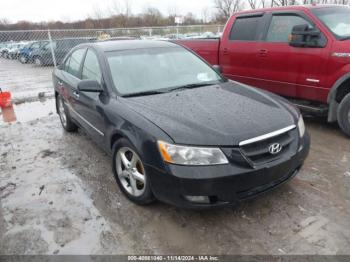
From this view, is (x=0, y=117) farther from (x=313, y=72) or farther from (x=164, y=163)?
(x=313, y=72)

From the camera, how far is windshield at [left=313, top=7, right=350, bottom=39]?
15.0 feet

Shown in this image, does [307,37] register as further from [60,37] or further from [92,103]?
[60,37]

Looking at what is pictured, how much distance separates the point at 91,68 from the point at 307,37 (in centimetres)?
322

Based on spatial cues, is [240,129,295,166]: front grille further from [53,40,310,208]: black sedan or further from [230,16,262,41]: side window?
[230,16,262,41]: side window

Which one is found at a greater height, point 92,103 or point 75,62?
point 75,62

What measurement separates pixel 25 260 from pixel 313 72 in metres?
4.45

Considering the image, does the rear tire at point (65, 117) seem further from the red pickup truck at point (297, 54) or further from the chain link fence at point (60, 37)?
the chain link fence at point (60, 37)

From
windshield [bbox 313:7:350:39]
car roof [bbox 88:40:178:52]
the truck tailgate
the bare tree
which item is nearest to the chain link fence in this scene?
the truck tailgate

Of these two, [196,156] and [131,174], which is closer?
[196,156]

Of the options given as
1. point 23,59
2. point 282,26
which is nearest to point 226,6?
point 23,59

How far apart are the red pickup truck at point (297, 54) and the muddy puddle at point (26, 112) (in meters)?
4.25

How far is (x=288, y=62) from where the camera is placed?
198 inches

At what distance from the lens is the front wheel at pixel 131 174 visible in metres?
2.95

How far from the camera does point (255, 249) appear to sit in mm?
2539
